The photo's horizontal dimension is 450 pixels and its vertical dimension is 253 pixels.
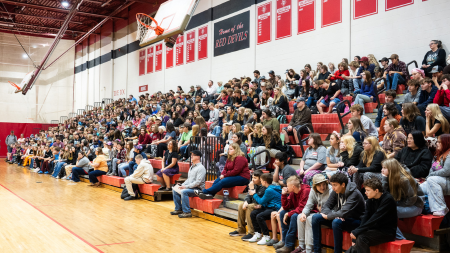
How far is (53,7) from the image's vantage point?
2080cm

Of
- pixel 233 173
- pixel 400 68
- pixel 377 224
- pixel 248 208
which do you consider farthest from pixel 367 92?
pixel 377 224

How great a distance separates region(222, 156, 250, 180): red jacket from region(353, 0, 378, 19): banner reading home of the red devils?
230 inches

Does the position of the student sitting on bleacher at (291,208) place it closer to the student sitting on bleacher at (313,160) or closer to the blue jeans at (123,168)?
the student sitting on bleacher at (313,160)

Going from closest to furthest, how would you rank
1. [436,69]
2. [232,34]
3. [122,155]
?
1. [436,69]
2. [122,155]
3. [232,34]

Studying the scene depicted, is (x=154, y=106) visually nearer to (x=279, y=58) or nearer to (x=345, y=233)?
(x=279, y=58)

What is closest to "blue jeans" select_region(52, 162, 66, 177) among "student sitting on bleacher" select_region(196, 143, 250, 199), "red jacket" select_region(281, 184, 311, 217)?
"student sitting on bleacher" select_region(196, 143, 250, 199)

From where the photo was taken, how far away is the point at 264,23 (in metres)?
13.1

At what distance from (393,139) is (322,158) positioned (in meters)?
1.02

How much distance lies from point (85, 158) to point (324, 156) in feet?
30.6

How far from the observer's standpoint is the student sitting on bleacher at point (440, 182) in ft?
14.0

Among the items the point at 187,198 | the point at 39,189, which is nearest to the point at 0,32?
the point at 39,189

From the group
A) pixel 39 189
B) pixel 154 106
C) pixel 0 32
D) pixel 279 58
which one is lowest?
pixel 39 189

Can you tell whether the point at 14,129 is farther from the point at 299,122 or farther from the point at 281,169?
the point at 281,169

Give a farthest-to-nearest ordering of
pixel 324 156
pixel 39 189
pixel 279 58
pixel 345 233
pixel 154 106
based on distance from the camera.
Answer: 1. pixel 154 106
2. pixel 279 58
3. pixel 39 189
4. pixel 324 156
5. pixel 345 233
